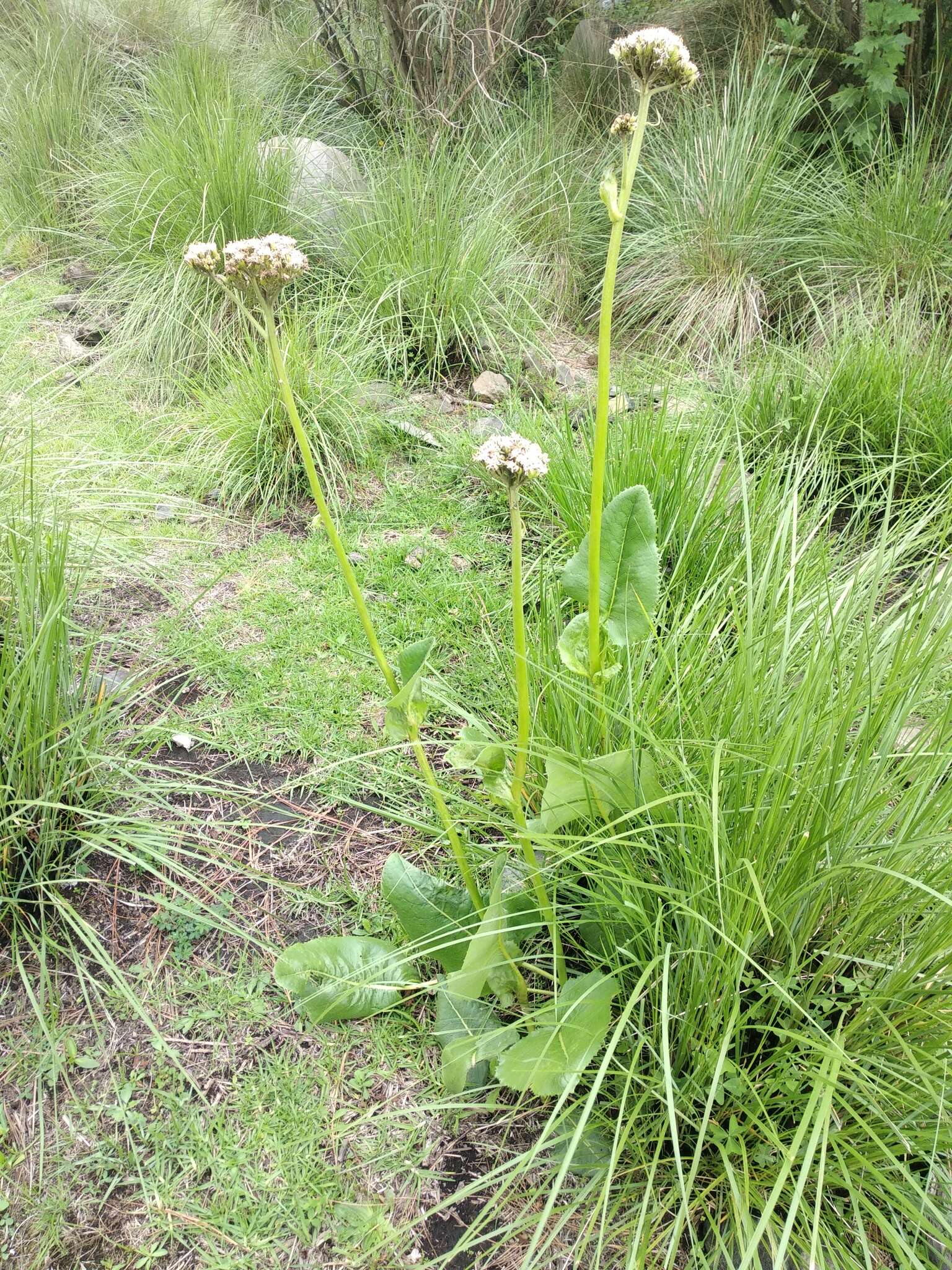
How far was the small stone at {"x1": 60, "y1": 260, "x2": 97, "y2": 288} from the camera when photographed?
4.31 m

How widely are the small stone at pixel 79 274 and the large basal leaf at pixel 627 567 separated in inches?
156

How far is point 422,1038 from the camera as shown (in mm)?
1483

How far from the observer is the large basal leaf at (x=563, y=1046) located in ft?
3.78

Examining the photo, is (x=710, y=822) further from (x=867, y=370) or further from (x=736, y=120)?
(x=736, y=120)

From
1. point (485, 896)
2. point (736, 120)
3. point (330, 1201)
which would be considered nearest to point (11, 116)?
point (736, 120)

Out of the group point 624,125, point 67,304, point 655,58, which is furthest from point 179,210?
point 655,58

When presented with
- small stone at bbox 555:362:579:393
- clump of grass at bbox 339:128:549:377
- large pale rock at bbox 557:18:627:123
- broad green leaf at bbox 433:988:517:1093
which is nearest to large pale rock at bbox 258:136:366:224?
clump of grass at bbox 339:128:549:377

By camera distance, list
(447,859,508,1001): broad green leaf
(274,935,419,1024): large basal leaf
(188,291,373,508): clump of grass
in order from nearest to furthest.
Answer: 1. (447,859,508,1001): broad green leaf
2. (274,935,419,1024): large basal leaf
3. (188,291,373,508): clump of grass

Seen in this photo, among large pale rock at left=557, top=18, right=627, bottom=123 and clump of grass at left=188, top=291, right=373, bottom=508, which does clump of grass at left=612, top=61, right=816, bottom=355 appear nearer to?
large pale rock at left=557, top=18, right=627, bottom=123

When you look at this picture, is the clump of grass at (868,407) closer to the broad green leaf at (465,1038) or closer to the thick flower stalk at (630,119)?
the thick flower stalk at (630,119)

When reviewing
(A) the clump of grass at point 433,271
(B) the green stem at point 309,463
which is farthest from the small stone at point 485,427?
(B) the green stem at point 309,463

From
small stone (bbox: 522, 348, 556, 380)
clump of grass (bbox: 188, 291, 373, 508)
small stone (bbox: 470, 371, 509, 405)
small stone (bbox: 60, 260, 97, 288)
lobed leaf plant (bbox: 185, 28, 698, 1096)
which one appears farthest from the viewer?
small stone (bbox: 60, 260, 97, 288)

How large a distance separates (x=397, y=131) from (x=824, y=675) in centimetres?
437

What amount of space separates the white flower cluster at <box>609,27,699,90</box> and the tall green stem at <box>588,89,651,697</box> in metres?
0.03
